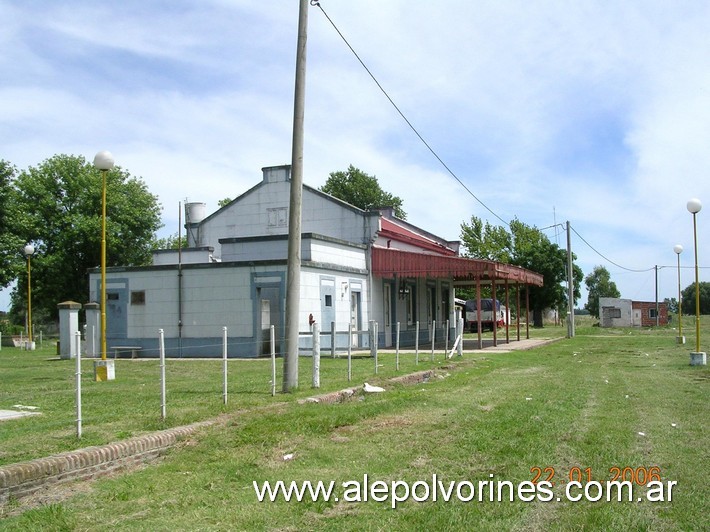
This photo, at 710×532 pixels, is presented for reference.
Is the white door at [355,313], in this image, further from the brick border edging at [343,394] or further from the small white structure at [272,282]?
the brick border edging at [343,394]

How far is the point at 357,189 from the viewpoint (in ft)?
225

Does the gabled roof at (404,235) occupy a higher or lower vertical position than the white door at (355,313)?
higher

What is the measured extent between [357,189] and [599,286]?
222 feet

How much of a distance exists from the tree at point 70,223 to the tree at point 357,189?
2160 cm

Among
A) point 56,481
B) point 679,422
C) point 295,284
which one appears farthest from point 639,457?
point 295,284

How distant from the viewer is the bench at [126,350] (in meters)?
25.3

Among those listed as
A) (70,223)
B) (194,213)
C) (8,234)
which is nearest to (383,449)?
(194,213)

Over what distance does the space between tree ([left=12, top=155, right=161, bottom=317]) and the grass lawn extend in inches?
1427

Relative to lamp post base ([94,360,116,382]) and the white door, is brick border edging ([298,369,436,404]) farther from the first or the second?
the white door

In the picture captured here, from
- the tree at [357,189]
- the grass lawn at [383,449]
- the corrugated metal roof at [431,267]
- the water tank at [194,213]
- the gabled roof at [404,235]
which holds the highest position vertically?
the tree at [357,189]

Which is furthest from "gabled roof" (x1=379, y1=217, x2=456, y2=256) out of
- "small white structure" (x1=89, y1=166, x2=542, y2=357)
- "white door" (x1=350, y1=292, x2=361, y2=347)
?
"white door" (x1=350, y1=292, x2=361, y2=347)

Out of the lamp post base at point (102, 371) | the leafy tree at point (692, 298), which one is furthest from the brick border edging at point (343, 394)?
the leafy tree at point (692, 298)

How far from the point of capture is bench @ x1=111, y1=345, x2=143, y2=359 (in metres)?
25.3

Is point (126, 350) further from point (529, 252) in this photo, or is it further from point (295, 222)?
point (529, 252)
